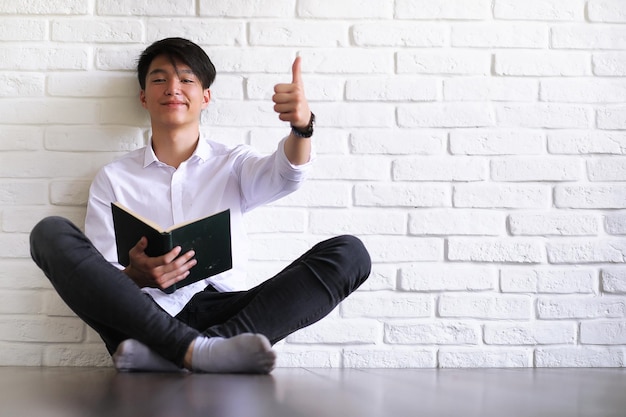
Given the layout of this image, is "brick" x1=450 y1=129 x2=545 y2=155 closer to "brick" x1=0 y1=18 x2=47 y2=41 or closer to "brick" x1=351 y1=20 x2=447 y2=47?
"brick" x1=351 y1=20 x2=447 y2=47

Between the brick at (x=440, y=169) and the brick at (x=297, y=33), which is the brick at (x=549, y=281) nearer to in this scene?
the brick at (x=440, y=169)

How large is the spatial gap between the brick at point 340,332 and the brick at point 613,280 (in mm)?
779

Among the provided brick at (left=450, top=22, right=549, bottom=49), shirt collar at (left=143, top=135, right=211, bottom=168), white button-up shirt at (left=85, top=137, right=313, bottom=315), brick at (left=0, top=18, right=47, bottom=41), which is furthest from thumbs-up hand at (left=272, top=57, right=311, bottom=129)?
brick at (left=0, top=18, right=47, bottom=41)

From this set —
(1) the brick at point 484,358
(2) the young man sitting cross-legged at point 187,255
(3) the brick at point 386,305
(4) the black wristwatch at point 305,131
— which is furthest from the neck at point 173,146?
(1) the brick at point 484,358

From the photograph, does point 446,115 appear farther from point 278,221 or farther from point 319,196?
point 278,221

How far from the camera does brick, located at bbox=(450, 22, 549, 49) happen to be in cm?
265

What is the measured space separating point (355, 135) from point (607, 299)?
39.8 inches

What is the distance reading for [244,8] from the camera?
2.62 m

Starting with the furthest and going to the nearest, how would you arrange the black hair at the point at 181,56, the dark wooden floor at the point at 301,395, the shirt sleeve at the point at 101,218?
the black hair at the point at 181,56 < the shirt sleeve at the point at 101,218 < the dark wooden floor at the point at 301,395

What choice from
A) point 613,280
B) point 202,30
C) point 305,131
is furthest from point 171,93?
point 613,280

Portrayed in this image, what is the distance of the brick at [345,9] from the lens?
262 cm

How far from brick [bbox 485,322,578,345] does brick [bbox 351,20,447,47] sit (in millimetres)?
972

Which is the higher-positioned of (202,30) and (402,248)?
(202,30)

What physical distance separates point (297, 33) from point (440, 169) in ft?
2.16
